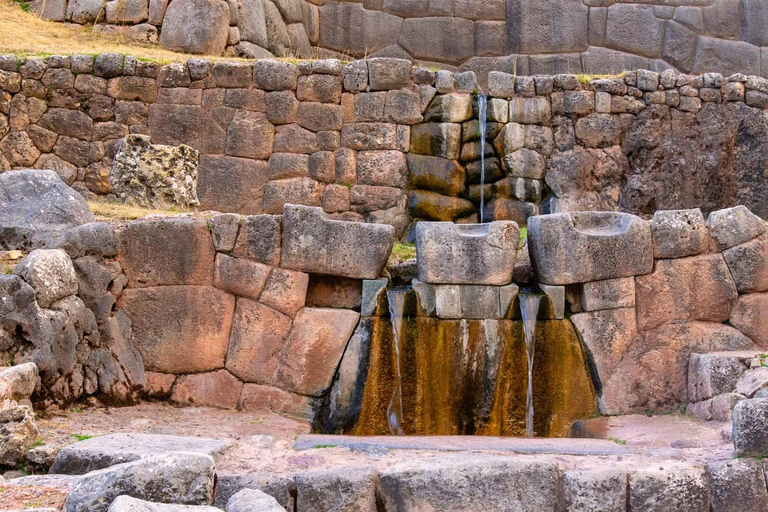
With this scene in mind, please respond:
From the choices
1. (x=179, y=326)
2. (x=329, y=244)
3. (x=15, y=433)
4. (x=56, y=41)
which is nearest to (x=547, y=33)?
(x=56, y=41)

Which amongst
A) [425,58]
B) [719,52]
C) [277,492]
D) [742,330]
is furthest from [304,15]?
[277,492]

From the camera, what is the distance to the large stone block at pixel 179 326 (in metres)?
7.50

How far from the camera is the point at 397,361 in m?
7.60

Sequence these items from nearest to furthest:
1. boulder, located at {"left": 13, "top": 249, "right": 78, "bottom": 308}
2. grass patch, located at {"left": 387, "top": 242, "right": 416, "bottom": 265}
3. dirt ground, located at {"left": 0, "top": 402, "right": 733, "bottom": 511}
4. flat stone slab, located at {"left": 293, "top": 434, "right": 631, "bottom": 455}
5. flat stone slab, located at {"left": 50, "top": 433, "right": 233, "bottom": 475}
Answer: flat stone slab, located at {"left": 50, "top": 433, "right": 233, "bottom": 475}
dirt ground, located at {"left": 0, "top": 402, "right": 733, "bottom": 511}
flat stone slab, located at {"left": 293, "top": 434, "right": 631, "bottom": 455}
boulder, located at {"left": 13, "top": 249, "right": 78, "bottom": 308}
grass patch, located at {"left": 387, "top": 242, "right": 416, "bottom": 265}

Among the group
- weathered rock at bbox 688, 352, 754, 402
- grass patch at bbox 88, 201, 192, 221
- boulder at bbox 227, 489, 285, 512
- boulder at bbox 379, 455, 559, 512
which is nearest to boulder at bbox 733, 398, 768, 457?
boulder at bbox 379, 455, 559, 512

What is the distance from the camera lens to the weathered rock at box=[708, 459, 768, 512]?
18.0ft

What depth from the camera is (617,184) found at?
1210cm

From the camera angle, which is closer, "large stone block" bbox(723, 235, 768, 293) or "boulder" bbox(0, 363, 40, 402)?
"boulder" bbox(0, 363, 40, 402)

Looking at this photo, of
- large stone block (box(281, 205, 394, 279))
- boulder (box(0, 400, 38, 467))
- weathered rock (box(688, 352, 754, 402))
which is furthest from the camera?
large stone block (box(281, 205, 394, 279))

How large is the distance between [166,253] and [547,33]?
10336mm

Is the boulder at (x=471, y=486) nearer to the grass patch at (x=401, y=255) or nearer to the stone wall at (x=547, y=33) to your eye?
the grass patch at (x=401, y=255)

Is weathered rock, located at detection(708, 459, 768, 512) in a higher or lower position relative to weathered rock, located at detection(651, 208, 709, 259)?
lower

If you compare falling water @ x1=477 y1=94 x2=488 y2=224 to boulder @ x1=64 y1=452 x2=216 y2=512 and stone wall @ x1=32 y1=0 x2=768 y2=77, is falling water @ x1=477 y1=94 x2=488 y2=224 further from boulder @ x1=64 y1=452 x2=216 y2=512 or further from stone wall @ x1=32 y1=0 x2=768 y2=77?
boulder @ x1=64 y1=452 x2=216 y2=512

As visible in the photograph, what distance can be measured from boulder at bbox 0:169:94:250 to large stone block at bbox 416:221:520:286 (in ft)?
9.16
